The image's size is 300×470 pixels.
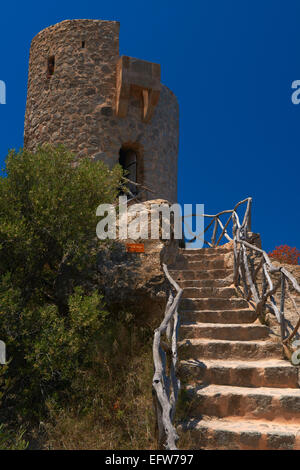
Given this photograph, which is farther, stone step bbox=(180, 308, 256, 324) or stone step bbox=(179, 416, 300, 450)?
stone step bbox=(180, 308, 256, 324)

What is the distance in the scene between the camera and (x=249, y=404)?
12.3ft

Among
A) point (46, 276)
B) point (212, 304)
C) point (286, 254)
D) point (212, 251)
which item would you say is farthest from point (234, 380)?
point (286, 254)

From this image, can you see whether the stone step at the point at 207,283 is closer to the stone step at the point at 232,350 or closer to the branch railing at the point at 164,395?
the stone step at the point at 232,350

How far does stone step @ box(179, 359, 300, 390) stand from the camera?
13.4ft

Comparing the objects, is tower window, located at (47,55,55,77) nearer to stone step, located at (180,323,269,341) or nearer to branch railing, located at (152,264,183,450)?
stone step, located at (180,323,269,341)

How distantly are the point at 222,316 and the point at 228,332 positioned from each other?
0.44m

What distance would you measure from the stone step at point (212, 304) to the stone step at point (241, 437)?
2.27 metres

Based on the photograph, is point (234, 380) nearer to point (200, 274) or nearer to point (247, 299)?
point (247, 299)

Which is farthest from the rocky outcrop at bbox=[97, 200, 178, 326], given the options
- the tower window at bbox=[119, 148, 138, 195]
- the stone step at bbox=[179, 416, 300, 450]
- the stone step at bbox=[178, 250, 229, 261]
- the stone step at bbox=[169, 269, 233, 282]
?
the tower window at bbox=[119, 148, 138, 195]

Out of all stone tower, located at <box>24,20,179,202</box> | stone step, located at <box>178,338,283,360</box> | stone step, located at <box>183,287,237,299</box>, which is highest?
stone tower, located at <box>24,20,179,202</box>

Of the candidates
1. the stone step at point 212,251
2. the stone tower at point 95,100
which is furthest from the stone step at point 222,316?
the stone tower at point 95,100

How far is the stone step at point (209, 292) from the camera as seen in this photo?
5.98 metres

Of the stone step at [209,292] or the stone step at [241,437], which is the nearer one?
the stone step at [241,437]

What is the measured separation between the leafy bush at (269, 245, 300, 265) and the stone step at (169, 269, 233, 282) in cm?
953
